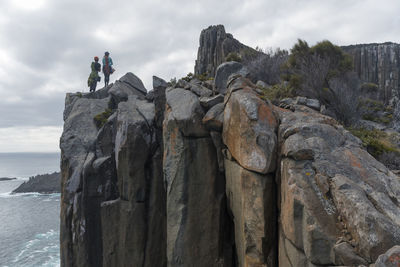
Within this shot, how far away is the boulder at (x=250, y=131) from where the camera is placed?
9.26 metres

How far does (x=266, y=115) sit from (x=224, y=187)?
15.0 ft

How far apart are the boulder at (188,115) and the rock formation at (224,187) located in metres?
0.05

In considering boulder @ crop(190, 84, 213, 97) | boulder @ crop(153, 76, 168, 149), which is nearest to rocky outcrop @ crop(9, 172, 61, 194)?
boulder @ crop(153, 76, 168, 149)

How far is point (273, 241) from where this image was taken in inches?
365

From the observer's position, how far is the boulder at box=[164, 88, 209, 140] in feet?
41.9

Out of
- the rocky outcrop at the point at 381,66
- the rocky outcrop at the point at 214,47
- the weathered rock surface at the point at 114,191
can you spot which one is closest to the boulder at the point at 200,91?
the weathered rock surface at the point at 114,191

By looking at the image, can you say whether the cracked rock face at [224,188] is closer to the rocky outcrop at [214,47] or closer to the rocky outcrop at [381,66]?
the rocky outcrop at [214,47]

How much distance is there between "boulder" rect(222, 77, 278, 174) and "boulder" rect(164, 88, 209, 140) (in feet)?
5.58

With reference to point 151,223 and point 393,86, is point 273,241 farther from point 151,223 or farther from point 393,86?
point 393,86

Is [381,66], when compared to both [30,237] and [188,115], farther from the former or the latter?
[30,237]

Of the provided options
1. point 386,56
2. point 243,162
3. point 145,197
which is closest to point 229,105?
point 243,162

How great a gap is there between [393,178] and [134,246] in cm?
1393

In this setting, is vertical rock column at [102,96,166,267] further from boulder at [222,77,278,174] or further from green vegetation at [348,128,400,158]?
green vegetation at [348,128,400,158]

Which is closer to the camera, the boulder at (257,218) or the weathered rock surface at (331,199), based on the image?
the weathered rock surface at (331,199)
